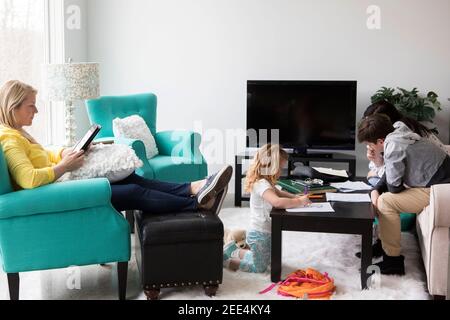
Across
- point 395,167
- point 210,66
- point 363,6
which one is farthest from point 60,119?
point 395,167

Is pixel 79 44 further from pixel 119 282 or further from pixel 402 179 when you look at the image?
pixel 402 179

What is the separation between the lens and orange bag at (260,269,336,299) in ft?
11.2

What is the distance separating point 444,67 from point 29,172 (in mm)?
4142

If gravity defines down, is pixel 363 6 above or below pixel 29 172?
above

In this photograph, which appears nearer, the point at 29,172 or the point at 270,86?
the point at 29,172

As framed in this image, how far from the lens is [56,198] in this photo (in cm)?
315

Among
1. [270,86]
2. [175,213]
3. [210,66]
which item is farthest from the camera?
[210,66]

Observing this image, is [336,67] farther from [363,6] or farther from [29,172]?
[29,172]

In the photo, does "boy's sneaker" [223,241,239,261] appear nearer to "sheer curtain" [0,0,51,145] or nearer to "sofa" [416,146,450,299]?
"sofa" [416,146,450,299]

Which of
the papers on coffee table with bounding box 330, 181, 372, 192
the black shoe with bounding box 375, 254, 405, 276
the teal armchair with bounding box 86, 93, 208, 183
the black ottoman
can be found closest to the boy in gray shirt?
the black shoe with bounding box 375, 254, 405, 276

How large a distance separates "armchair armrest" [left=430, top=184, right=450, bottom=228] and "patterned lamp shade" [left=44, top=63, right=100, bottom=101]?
2.57 meters

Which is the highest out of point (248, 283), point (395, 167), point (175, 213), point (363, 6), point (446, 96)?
point (363, 6)

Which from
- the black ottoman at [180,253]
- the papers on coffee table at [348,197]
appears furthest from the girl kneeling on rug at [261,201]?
the black ottoman at [180,253]

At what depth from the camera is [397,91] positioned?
19.6 feet
